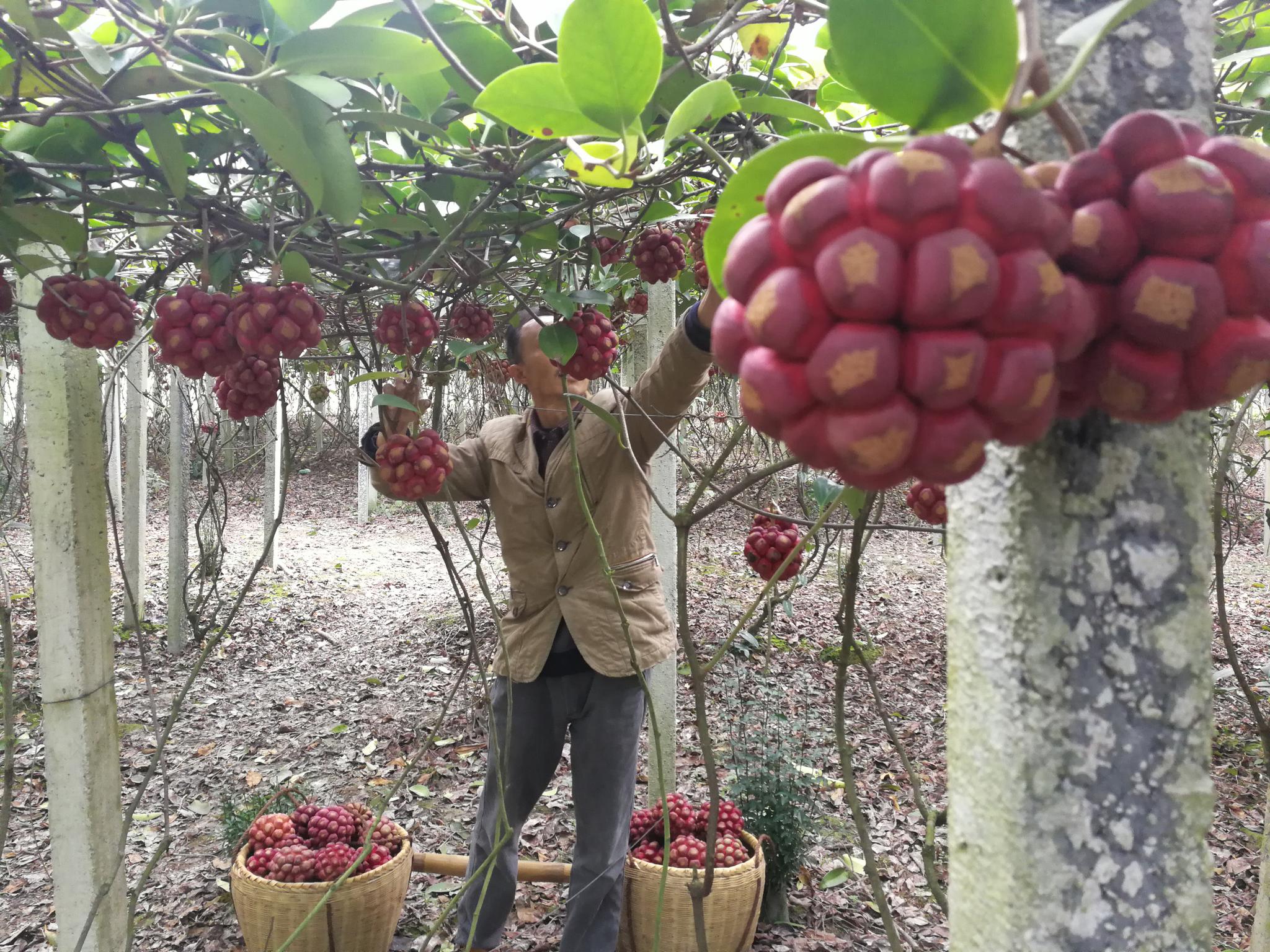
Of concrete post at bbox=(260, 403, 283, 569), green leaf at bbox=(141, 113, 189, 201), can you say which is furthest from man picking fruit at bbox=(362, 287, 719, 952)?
concrete post at bbox=(260, 403, 283, 569)

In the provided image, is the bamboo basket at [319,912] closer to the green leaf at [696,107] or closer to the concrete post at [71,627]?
the concrete post at [71,627]

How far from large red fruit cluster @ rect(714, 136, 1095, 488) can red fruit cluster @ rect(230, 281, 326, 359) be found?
3.24 feet

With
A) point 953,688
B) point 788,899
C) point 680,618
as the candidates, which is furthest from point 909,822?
point 953,688

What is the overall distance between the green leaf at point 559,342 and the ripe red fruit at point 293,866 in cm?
155

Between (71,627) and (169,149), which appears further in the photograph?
(71,627)

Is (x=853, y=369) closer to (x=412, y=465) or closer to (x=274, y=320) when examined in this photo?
(x=274, y=320)

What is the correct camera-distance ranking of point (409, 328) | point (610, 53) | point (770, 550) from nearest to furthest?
point (610, 53) < point (409, 328) < point (770, 550)

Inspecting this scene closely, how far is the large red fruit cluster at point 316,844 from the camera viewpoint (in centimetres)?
219

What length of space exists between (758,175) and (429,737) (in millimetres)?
1234

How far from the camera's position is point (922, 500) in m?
1.25

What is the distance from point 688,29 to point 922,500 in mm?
785

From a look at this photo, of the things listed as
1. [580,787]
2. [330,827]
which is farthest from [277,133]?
[330,827]

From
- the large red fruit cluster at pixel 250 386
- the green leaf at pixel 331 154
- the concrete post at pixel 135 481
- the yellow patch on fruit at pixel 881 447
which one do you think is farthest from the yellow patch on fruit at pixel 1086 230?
the concrete post at pixel 135 481

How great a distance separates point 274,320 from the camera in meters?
1.14
